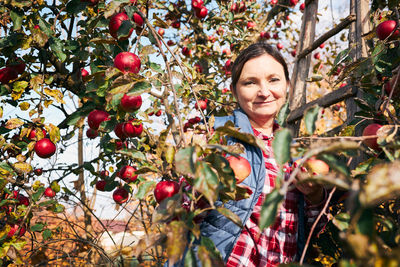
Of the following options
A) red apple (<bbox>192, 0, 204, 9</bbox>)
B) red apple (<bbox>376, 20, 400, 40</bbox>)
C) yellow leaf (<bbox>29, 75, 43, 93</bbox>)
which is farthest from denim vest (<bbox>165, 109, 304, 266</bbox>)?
red apple (<bbox>192, 0, 204, 9</bbox>)

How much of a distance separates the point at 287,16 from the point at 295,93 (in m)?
1.85

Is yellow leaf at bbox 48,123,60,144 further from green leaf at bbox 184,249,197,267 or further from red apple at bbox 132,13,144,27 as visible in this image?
green leaf at bbox 184,249,197,267

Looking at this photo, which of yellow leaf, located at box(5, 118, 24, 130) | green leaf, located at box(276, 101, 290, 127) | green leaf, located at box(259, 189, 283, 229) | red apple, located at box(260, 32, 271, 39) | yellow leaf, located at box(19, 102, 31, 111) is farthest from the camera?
red apple, located at box(260, 32, 271, 39)

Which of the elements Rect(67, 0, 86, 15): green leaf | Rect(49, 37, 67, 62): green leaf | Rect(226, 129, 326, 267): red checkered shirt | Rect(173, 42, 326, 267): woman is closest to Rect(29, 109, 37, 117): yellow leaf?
Rect(49, 37, 67, 62): green leaf

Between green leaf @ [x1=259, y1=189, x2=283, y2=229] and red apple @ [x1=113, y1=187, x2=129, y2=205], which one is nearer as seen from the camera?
green leaf @ [x1=259, y1=189, x2=283, y2=229]

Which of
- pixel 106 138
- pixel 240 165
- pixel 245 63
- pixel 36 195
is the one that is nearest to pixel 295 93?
pixel 245 63

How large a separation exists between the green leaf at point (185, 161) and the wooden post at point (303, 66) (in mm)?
2091

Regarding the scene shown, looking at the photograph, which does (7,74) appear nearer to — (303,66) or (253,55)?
(253,55)

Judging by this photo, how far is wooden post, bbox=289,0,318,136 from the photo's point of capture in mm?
2539

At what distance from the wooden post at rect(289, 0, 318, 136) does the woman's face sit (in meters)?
1.28

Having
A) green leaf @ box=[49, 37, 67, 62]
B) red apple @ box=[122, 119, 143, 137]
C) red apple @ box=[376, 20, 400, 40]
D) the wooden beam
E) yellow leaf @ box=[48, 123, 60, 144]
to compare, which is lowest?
red apple @ box=[122, 119, 143, 137]

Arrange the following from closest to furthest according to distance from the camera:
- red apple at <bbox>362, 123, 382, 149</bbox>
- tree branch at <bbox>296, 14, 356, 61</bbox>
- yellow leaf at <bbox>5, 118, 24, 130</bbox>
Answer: red apple at <bbox>362, 123, 382, 149</bbox>, yellow leaf at <bbox>5, 118, 24, 130</bbox>, tree branch at <bbox>296, 14, 356, 61</bbox>

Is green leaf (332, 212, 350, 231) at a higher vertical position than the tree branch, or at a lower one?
lower

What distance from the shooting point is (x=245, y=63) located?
4.47 feet
